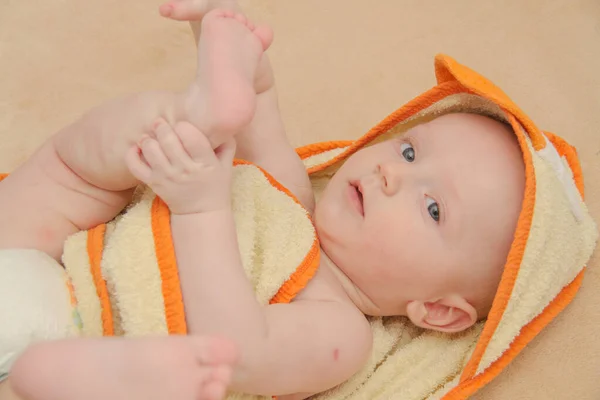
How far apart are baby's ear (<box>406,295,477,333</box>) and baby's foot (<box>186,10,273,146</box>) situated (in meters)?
0.40

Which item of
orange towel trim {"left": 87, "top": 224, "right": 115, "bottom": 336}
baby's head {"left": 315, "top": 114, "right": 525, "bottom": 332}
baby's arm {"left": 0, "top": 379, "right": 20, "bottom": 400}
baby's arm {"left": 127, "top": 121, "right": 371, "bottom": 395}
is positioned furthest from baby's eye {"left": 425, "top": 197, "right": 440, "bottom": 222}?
baby's arm {"left": 0, "top": 379, "right": 20, "bottom": 400}

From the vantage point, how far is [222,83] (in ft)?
2.56

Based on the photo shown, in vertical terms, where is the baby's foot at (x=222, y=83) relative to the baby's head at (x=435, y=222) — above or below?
above

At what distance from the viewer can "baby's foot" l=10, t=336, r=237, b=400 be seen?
2.07ft

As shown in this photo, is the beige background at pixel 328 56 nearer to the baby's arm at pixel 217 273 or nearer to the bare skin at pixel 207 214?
the bare skin at pixel 207 214

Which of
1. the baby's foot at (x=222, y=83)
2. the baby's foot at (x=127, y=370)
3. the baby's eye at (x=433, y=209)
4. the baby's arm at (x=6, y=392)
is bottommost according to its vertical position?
the baby's arm at (x=6, y=392)

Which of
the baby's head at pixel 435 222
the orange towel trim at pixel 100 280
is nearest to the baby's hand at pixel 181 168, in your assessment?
the orange towel trim at pixel 100 280

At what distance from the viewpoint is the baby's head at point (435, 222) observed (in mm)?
951

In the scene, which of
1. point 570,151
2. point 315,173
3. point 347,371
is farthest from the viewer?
point 315,173

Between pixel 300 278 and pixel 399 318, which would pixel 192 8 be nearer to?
pixel 300 278

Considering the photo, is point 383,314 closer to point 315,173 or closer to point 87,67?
point 315,173

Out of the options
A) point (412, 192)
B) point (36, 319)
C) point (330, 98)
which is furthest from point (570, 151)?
point (36, 319)

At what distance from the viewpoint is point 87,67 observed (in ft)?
4.46

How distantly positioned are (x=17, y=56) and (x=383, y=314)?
878 millimetres
